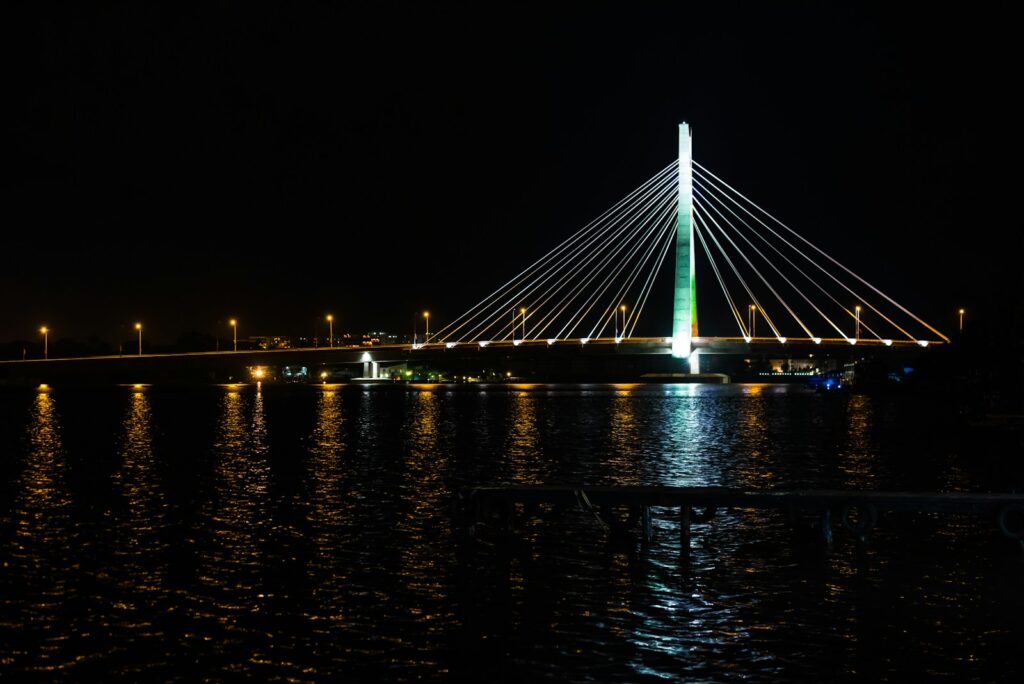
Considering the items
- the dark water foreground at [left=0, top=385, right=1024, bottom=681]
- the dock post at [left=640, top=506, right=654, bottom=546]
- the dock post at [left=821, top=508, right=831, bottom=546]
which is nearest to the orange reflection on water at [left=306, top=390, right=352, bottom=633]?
the dark water foreground at [left=0, top=385, right=1024, bottom=681]

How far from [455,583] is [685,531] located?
3.62m

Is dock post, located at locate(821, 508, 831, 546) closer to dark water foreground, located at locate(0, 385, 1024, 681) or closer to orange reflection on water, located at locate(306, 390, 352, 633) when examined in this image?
dark water foreground, located at locate(0, 385, 1024, 681)

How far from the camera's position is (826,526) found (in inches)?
634

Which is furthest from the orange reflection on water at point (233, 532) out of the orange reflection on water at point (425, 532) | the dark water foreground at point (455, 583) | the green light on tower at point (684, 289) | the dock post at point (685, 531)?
the green light on tower at point (684, 289)

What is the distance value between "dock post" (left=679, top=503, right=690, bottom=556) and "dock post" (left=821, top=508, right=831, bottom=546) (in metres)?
2.04

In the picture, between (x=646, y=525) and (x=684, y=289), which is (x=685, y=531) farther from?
(x=684, y=289)

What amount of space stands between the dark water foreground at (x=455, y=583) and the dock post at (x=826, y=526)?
0.22 m

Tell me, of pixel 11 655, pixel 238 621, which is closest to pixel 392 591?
pixel 238 621

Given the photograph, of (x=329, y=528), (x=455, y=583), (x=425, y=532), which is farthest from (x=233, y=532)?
(x=455, y=583)

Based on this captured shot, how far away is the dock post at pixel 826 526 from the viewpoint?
52.6ft

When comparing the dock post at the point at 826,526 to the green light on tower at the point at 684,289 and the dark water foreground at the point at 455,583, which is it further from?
the green light on tower at the point at 684,289

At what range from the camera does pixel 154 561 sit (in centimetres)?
1530

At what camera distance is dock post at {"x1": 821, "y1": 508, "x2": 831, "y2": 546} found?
52.6 ft

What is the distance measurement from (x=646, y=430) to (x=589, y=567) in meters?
26.8
